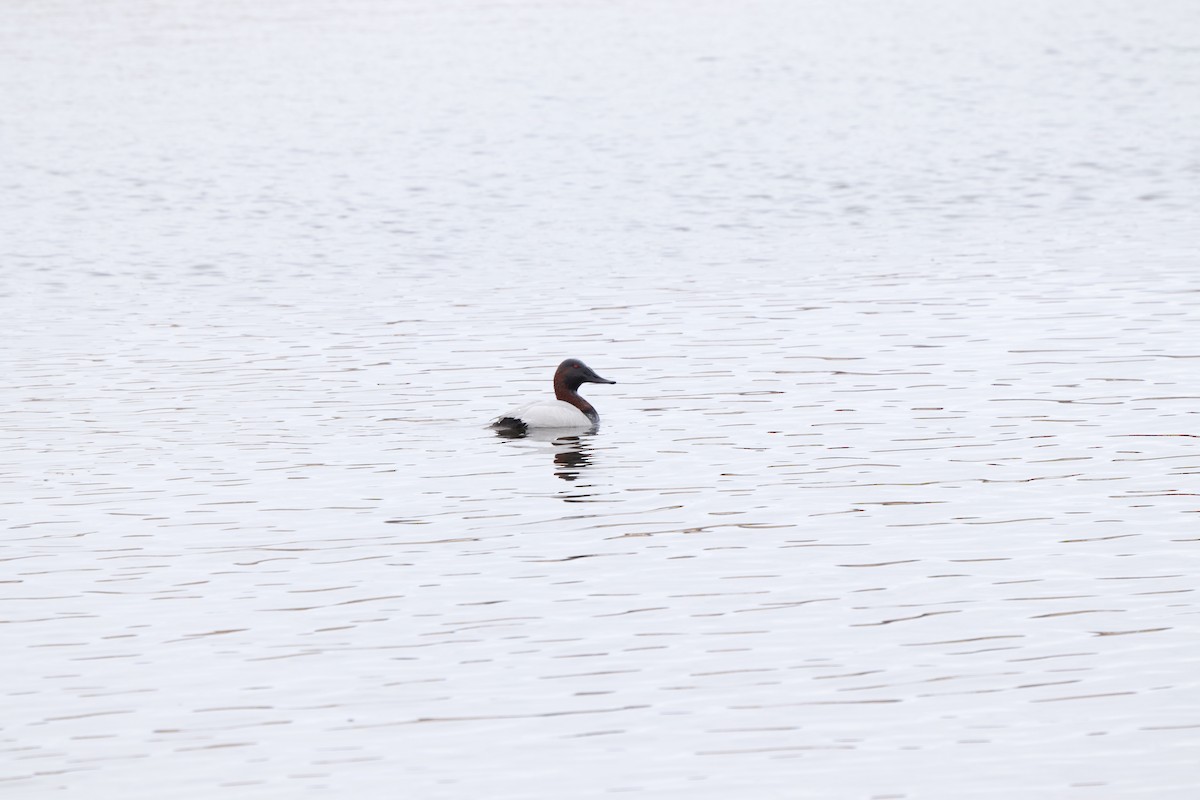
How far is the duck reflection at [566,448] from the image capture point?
1510cm

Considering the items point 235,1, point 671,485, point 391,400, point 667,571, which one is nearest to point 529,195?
point 391,400

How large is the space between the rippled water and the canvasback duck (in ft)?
0.55

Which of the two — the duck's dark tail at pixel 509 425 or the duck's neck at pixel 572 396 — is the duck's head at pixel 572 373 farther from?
the duck's dark tail at pixel 509 425

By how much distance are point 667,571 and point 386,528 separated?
7.41 ft

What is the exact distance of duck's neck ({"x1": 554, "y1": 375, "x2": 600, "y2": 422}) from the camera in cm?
1680

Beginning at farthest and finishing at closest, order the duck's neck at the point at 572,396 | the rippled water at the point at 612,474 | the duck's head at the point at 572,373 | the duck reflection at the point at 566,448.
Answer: the duck's head at the point at 572,373 → the duck's neck at the point at 572,396 → the duck reflection at the point at 566,448 → the rippled water at the point at 612,474

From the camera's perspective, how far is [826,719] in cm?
938

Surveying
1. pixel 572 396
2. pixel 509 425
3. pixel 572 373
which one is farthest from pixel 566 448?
pixel 572 373

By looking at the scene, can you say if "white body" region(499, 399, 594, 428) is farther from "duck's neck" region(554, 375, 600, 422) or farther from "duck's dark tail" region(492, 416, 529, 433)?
"duck's neck" region(554, 375, 600, 422)

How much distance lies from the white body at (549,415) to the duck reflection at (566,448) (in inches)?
3.6

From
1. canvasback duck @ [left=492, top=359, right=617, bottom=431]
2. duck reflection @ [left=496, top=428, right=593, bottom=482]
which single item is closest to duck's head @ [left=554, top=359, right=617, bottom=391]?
canvasback duck @ [left=492, top=359, right=617, bottom=431]

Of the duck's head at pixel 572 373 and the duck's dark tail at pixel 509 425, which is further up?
the duck's head at pixel 572 373

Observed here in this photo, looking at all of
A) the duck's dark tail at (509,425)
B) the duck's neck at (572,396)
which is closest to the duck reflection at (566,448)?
the duck's dark tail at (509,425)

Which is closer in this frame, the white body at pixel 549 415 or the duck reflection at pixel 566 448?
the duck reflection at pixel 566 448
